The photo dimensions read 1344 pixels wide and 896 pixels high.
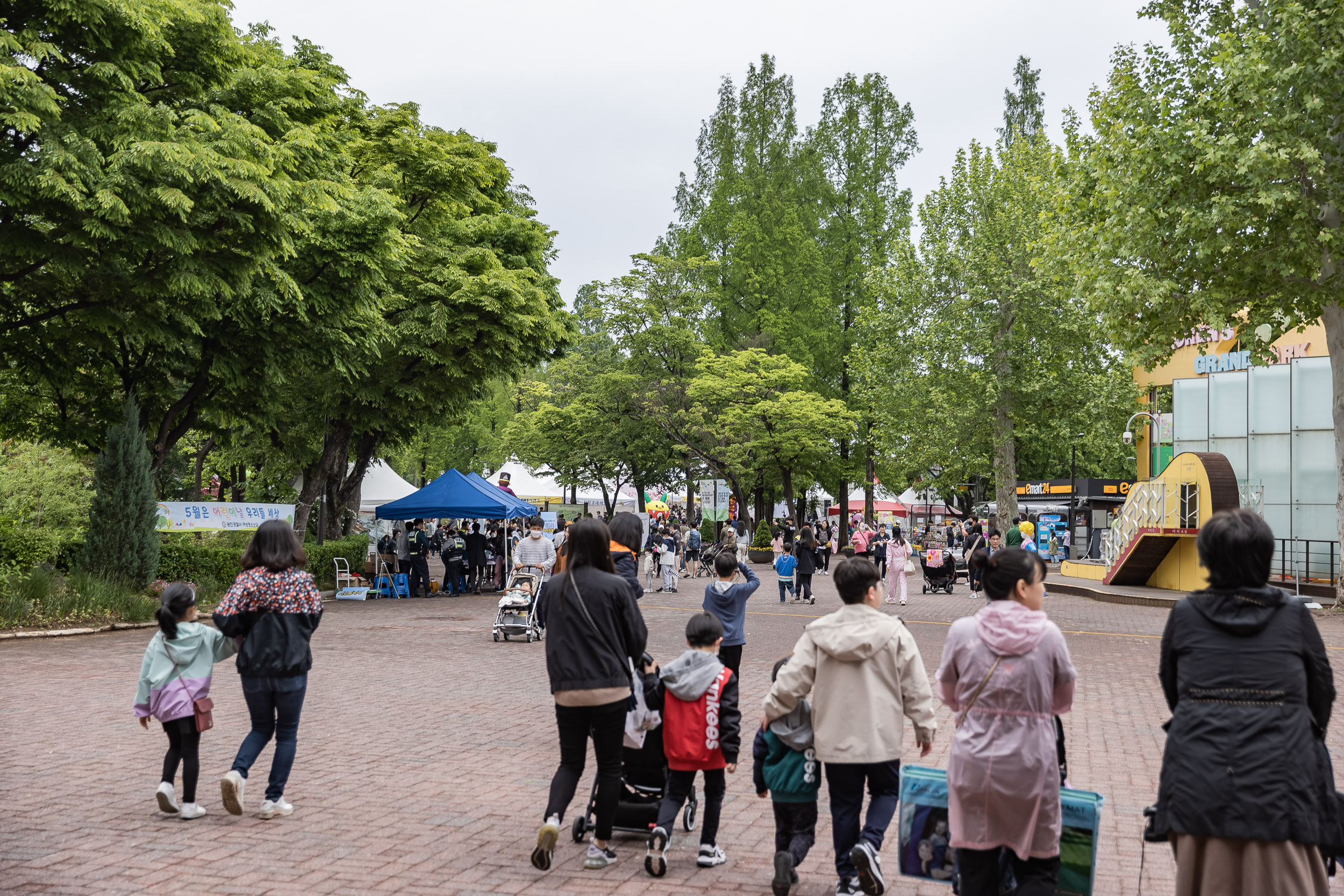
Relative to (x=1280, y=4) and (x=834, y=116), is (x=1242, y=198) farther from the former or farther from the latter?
(x=834, y=116)

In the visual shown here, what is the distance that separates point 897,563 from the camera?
861 inches

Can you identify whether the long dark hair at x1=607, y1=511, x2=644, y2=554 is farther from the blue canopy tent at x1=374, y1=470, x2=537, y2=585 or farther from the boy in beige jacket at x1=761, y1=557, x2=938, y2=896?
the blue canopy tent at x1=374, y1=470, x2=537, y2=585

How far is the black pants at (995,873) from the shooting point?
3.98 meters

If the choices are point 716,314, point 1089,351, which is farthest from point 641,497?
point 1089,351

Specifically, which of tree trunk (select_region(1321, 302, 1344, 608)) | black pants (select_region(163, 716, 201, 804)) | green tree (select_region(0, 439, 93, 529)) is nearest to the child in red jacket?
black pants (select_region(163, 716, 201, 804))

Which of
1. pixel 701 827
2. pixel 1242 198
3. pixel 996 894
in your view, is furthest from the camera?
pixel 1242 198

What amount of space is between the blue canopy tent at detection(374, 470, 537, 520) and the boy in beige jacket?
19.7 metres

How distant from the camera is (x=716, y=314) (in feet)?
155

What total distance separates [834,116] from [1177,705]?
153ft

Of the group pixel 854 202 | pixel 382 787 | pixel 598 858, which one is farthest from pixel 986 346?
pixel 598 858

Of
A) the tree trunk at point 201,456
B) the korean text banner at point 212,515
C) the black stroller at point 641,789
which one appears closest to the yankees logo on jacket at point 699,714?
the black stroller at point 641,789

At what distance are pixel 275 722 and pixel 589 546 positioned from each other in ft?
7.37

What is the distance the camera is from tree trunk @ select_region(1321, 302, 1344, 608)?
1966cm

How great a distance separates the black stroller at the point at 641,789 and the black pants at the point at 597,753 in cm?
40
